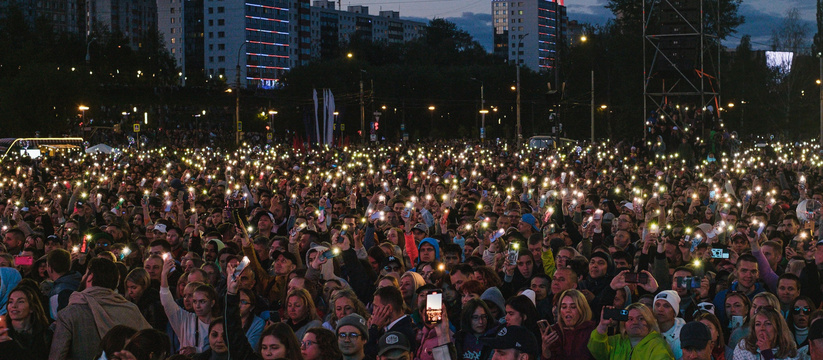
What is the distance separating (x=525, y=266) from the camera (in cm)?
930

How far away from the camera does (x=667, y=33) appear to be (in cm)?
3347

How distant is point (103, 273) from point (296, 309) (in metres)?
1.32

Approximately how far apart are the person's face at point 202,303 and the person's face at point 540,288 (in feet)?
8.56

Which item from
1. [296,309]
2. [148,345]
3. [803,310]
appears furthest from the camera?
[803,310]

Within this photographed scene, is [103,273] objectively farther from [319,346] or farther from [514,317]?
[514,317]

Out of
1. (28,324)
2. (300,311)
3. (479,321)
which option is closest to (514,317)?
(479,321)

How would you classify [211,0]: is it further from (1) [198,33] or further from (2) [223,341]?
(2) [223,341]

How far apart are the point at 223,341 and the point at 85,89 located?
5618 cm

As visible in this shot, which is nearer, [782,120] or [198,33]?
[782,120]

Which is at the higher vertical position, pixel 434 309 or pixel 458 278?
pixel 434 309

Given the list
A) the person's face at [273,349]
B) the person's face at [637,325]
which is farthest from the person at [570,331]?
the person's face at [273,349]

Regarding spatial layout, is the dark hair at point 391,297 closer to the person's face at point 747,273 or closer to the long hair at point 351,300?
the long hair at point 351,300

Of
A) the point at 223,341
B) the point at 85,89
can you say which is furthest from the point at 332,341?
the point at 85,89

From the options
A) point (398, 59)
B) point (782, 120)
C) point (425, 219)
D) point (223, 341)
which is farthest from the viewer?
point (398, 59)
